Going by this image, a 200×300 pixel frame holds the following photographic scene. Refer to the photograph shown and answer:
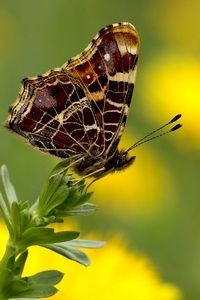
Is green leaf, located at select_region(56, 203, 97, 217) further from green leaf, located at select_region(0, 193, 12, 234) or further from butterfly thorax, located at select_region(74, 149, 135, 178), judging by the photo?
butterfly thorax, located at select_region(74, 149, 135, 178)

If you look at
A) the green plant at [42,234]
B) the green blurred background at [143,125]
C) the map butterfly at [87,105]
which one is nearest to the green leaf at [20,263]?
the green plant at [42,234]

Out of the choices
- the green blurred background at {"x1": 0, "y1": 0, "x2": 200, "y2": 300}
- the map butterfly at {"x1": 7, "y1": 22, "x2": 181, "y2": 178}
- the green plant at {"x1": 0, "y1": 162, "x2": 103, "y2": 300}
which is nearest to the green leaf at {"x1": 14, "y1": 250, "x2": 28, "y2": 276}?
the green plant at {"x1": 0, "y1": 162, "x2": 103, "y2": 300}

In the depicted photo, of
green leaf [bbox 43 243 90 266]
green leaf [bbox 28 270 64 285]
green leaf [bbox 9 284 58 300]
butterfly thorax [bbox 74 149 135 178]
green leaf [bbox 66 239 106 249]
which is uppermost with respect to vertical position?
butterfly thorax [bbox 74 149 135 178]

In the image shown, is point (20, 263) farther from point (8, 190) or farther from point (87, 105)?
point (87, 105)

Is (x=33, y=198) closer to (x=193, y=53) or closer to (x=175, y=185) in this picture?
(x=175, y=185)

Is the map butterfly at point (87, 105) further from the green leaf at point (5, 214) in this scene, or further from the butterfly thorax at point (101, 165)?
the green leaf at point (5, 214)

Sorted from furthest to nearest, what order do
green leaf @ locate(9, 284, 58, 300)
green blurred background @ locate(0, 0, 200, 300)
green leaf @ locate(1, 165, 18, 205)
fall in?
green blurred background @ locate(0, 0, 200, 300) → green leaf @ locate(1, 165, 18, 205) → green leaf @ locate(9, 284, 58, 300)
